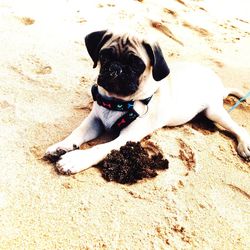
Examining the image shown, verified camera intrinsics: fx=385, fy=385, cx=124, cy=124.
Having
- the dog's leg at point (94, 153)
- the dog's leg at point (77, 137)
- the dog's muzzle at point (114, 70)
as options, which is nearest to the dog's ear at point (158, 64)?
the dog's muzzle at point (114, 70)

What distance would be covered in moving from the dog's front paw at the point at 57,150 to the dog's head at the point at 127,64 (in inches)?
20.5

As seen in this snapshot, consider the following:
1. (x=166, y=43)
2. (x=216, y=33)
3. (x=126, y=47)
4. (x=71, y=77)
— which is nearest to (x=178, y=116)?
(x=126, y=47)

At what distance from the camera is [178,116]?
3496 millimetres

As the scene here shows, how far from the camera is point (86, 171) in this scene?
2.73 meters

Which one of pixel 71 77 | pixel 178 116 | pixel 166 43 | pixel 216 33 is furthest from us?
pixel 216 33

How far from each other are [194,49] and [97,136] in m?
2.75

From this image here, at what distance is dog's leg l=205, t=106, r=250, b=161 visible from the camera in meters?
3.35

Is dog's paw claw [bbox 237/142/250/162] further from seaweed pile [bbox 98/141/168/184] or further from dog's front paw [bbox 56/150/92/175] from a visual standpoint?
dog's front paw [bbox 56/150/92/175]

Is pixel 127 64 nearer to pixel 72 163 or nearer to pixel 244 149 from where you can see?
pixel 72 163

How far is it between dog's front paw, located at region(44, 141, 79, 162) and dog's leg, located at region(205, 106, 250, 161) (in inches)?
57.3

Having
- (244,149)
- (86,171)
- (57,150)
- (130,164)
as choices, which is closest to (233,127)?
(244,149)

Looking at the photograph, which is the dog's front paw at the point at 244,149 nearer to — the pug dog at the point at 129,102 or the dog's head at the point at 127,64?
the pug dog at the point at 129,102

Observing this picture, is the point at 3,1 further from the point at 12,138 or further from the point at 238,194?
the point at 238,194

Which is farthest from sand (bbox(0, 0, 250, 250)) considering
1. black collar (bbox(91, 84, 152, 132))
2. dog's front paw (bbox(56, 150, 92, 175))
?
black collar (bbox(91, 84, 152, 132))
